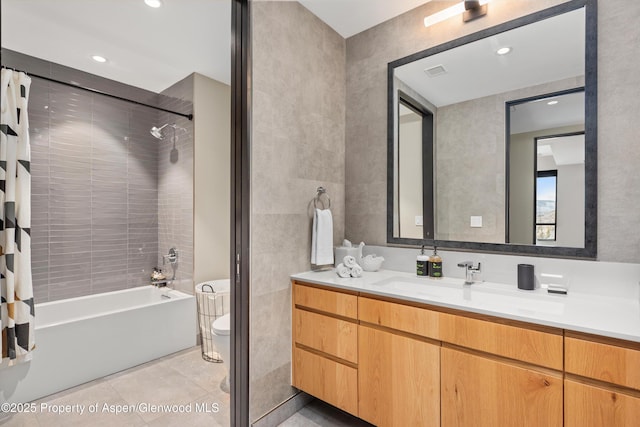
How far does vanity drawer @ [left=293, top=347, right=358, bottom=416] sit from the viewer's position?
61.0 inches

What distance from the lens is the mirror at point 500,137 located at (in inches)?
56.1

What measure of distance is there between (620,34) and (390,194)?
1351 mm

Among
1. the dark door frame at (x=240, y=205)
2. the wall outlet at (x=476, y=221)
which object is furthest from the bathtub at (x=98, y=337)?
the wall outlet at (x=476, y=221)

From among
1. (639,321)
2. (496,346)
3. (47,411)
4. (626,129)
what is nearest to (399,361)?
(496,346)

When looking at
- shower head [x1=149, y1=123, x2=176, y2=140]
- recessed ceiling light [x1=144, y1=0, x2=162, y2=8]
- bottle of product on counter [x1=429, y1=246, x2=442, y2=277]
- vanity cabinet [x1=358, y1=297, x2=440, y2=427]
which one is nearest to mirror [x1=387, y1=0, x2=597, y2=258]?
bottle of product on counter [x1=429, y1=246, x2=442, y2=277]

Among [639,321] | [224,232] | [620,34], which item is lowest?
[639,321]

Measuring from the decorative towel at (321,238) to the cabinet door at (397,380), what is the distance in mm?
550

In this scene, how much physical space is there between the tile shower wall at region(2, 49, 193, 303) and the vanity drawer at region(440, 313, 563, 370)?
2.22m

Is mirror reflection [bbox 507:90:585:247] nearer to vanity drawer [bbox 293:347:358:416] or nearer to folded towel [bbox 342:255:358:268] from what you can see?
folded towel [bbox 342:255:358:268]

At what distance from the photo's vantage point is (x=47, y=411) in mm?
1625

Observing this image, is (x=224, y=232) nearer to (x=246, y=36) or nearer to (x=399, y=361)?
(x=246, y=36)

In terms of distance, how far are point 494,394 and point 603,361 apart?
1.27 feet

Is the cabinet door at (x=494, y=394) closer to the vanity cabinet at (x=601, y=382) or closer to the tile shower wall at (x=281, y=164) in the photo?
the vanity cabinet at (x=601, y=382)

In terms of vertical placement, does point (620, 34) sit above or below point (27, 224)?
above
